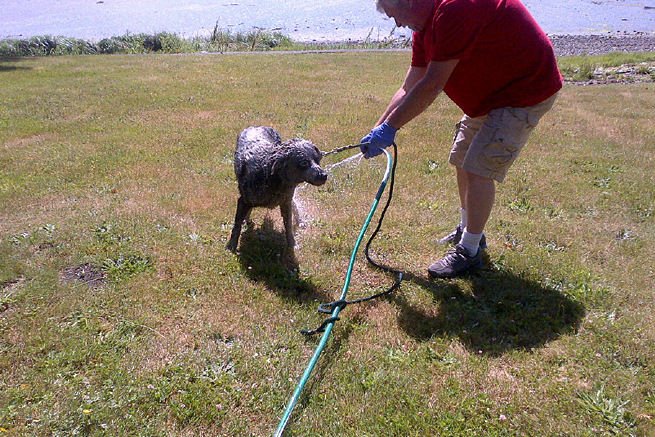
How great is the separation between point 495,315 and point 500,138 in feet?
4.36

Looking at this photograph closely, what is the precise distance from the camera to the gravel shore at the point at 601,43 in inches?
687

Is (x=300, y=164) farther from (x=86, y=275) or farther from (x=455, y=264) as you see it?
(x=86, y=275)

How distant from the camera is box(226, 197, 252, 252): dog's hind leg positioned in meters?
4.16

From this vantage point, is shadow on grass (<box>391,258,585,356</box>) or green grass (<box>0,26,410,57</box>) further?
green grass (<box>0,26,410,57</box>)

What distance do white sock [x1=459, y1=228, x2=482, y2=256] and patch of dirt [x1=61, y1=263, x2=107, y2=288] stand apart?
3053 mm

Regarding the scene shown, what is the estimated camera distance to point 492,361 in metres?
3.12

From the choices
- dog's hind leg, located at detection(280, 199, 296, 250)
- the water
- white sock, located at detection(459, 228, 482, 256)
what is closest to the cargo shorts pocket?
white sock, located at detection(459, 228, 482, 256)

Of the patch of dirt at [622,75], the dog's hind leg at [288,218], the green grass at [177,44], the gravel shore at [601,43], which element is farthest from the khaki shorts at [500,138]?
the green grass at [177,44]

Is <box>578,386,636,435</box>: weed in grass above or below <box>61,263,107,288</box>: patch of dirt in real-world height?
below

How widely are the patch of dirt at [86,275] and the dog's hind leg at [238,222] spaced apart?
1.10 m

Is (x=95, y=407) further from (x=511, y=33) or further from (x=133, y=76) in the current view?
(x=133, y=76)

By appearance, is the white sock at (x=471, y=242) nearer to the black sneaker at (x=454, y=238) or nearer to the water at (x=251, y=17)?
the black sneaker at (x=454, y=238)

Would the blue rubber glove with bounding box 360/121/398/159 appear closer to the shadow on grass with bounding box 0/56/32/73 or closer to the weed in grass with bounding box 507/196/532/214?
the weed in grass with bounding box 507/196/532/214

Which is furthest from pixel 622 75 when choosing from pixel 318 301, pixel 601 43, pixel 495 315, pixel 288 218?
pixel 318 301
